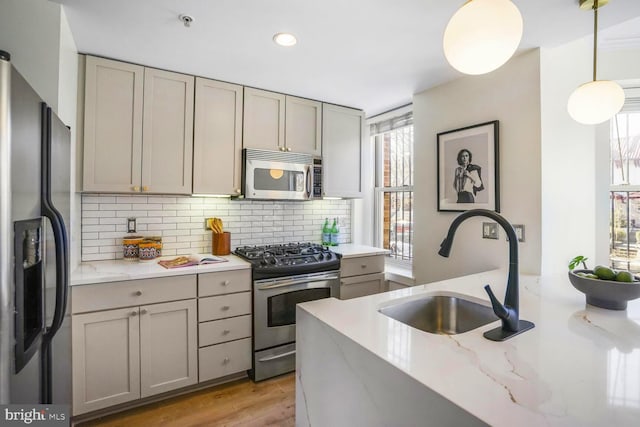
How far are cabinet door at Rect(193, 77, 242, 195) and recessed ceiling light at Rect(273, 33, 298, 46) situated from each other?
76 centimetres

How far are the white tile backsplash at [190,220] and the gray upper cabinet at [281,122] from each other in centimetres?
58

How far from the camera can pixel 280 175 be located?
9.01ft

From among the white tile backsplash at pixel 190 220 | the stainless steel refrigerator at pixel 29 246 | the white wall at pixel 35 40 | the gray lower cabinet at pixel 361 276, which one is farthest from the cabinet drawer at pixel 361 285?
the white wall at pixel 35 40

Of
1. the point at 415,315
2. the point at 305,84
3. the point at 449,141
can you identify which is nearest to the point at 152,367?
the point at 415,315

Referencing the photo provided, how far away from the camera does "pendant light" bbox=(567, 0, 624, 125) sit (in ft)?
4.70

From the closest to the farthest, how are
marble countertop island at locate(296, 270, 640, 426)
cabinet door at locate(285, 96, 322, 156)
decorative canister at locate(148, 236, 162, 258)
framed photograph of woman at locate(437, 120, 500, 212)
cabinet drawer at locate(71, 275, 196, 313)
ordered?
marble countertop island at locate(296, 270, 640, 426) < cabinet drawer at locate(71, 275, 196, 313) < framed photograph of woman at locate(437, 120, 500, 212) < decorative canister at locate(148, 236, 162, 258) < cabinet door at locate(285, 96, 322, 156)

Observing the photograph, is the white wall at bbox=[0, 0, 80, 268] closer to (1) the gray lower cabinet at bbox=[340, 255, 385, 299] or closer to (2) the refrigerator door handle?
(2) the refrigerator door handle

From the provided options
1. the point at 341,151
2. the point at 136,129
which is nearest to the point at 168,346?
the point at 136,129

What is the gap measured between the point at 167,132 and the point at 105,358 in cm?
154

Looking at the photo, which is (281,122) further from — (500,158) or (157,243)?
(500,158)

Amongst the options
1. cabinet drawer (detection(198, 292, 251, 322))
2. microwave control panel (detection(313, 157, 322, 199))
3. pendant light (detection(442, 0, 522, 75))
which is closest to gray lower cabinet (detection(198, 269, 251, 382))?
cabinet drawer (detection(198, 292, 251, 322))

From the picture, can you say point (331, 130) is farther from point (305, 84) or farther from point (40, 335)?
point (40, 335)

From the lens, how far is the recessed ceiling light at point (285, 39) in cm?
190

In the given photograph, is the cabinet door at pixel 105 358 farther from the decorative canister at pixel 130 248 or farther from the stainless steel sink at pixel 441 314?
the stainless steel sink at pixel 441 314
